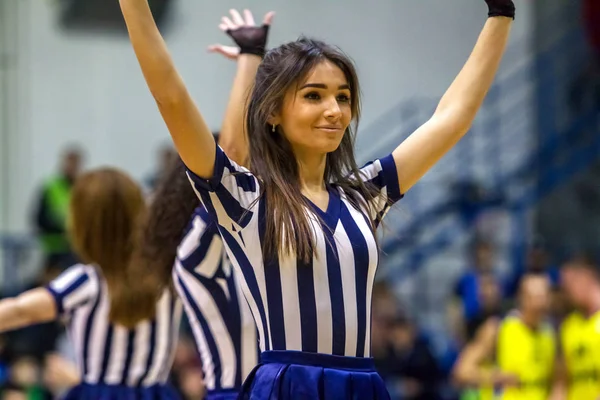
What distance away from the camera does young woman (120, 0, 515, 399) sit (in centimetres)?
281

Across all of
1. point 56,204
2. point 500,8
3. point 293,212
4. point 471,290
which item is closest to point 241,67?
point 500,8

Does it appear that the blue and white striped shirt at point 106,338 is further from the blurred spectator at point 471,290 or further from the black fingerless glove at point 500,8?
the blurred spectator at point 471,290

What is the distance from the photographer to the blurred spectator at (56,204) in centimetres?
1048

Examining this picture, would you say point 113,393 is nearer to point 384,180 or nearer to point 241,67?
point 241,67

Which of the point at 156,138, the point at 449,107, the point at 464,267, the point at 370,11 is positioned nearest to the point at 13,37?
the point at 156,138

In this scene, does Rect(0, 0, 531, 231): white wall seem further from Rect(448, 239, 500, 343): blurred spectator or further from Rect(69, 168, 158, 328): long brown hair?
Rect(69, 168, 158, 328): long brown hair

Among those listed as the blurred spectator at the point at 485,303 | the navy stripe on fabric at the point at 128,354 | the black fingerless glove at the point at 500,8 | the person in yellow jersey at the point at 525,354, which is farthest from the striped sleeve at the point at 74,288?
the blurred spectator at the point at 485,303

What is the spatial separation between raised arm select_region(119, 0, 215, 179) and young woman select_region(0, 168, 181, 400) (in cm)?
172

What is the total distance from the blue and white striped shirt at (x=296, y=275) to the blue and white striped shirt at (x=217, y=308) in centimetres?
109

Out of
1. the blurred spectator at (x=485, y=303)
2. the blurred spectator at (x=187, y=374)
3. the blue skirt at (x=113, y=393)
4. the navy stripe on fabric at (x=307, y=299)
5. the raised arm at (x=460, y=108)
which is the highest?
the raised arm at (x=460, y=108)

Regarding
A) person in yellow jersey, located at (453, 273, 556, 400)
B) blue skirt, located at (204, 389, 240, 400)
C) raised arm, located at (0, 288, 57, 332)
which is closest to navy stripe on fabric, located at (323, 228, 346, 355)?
blue skirt, located at (204, 389, 240, 400)

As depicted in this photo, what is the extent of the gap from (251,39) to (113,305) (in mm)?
1263

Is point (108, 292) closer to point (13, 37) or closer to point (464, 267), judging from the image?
point (464, 267)

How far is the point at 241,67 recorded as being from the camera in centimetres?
385
